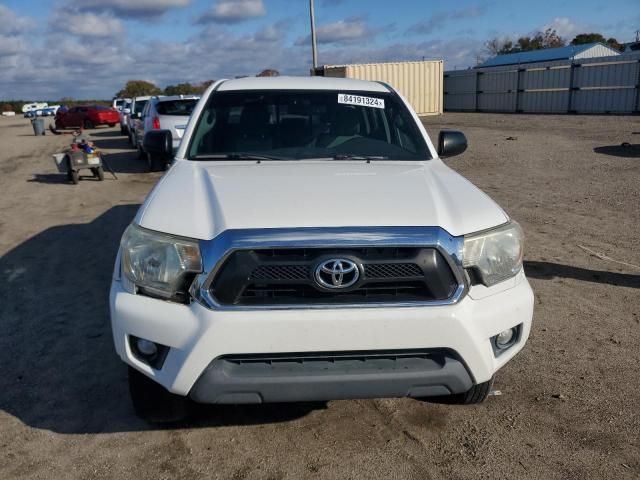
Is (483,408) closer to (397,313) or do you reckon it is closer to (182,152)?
(397,313)

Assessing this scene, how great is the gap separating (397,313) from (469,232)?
0.53 m

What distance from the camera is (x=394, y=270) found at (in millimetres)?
2660

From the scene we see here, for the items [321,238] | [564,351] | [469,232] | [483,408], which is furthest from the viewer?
[564,351]

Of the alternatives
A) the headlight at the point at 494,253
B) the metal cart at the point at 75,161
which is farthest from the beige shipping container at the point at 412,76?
the headlight at the point at 494,253

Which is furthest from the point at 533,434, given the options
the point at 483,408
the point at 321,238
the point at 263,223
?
the point at 263,223

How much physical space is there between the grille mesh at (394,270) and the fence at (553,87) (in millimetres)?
25289

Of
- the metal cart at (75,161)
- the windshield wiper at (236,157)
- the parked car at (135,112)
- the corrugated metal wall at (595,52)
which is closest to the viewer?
the windshield wiper at (236,157)

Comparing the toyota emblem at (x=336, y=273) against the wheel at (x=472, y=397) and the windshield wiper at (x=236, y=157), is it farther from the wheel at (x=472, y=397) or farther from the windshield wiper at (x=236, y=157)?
the windshield wiper at (x=236, y=157)

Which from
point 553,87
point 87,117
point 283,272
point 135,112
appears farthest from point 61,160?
point 87,117

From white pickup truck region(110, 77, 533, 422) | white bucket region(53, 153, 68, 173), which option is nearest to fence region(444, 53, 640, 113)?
white bucket region(53, 153, 68, 173)

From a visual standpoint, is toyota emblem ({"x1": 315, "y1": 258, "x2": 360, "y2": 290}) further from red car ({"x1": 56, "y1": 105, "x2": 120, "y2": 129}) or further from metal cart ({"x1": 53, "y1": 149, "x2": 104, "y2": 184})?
red car ({"x1": 56, "y1": 105, "x2": 120, "y2": 129})

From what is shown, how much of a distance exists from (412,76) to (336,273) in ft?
94.6

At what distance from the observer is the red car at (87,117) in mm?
35684

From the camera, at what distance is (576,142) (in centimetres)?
1639
